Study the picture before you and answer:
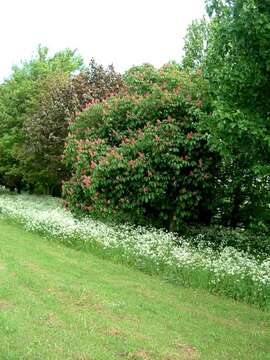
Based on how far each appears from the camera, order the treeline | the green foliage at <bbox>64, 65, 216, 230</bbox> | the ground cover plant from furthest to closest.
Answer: the green foliage at <bbox>64, 65, 216, 230</bbox>
the ground cover plant
the treeline

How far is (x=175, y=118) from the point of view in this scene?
665 inches

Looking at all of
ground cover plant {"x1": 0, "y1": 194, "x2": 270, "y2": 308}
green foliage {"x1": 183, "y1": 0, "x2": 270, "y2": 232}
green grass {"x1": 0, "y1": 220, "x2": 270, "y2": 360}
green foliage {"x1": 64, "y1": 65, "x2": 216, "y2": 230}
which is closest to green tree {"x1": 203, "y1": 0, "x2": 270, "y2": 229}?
green foliage {"x1": 183, "y1": 0, "x2": 270, "y2": 232}

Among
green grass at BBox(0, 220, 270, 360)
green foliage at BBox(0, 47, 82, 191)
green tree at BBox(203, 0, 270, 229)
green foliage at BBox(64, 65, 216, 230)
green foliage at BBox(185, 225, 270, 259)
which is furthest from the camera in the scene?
green foliage at BBox(0, 47, 82, 191)

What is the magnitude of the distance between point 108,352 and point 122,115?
12439 millimetres

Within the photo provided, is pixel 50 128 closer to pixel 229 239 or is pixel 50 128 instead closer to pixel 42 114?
pixel 42 114

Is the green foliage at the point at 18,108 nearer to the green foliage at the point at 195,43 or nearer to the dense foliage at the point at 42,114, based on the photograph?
the dense foliage at the point at 42,114

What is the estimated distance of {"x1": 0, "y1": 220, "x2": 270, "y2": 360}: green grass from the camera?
7.20m

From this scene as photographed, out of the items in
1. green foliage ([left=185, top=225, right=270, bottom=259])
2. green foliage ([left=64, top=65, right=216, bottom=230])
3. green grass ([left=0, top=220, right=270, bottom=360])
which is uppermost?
green foliage ([left=64, top=65, right=216, bottom=230])

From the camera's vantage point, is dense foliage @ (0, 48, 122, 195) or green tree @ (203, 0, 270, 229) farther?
dense foliage @ (0, 48, 122, 195)

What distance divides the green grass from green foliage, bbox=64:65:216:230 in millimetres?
4394

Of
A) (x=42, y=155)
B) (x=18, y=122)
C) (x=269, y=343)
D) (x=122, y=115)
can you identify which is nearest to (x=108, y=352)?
(x=269, y=343)

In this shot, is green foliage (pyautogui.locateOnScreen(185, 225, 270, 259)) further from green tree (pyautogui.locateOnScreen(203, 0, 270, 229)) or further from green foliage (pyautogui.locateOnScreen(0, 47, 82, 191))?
green foliage (pyautogui.locateOnScreen(0, 47, 82, 191))

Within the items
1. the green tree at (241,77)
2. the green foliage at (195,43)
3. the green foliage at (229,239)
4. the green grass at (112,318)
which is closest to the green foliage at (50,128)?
the green foliage at (195,43)

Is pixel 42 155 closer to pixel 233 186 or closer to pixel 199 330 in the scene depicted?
pixel 233 186
